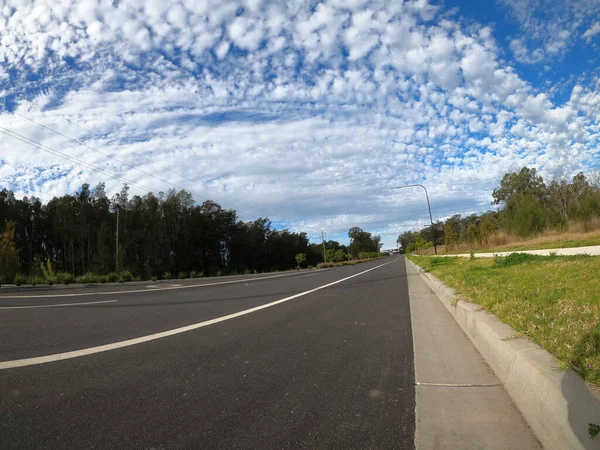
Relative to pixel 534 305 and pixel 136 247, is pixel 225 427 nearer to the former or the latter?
pixel 534 305

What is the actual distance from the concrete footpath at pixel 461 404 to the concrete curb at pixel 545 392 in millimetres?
100

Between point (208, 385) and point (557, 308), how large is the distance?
14.4ft

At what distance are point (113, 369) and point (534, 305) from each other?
5.52 meters

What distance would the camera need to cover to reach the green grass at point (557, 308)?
118 inches

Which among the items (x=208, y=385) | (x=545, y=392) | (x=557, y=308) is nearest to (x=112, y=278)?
(x=208, y=385)

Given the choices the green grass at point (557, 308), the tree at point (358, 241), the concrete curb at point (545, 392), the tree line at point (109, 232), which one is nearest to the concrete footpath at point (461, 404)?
the concrete curb at point (545, 392)

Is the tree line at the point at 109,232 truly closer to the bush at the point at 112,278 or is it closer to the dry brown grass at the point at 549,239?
the bush at the point at 112,278

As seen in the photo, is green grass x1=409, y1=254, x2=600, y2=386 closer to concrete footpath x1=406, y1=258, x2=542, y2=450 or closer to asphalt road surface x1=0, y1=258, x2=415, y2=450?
concrete footpath x1=406, y1=258, x2=542, y2=450

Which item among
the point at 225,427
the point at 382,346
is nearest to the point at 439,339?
the point at 382,346

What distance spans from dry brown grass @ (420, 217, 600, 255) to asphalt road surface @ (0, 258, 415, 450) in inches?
558

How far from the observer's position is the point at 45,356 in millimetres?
4578

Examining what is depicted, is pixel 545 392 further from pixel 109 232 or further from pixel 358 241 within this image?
pixel 358 241

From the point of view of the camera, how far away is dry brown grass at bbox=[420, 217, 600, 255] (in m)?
16.5

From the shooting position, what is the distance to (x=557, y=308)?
460 cm
